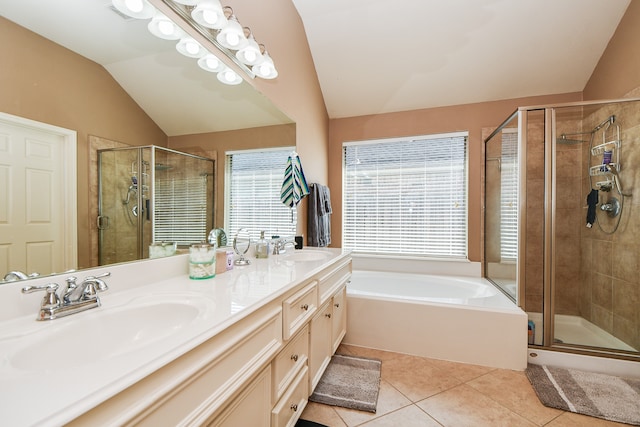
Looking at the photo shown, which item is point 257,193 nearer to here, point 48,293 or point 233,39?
point 233,39

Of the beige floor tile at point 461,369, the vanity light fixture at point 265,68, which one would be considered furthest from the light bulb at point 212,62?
the beige floor tile at point 461,369

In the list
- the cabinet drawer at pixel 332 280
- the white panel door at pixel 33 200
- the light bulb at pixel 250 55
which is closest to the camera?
the white panel door at pixel 33 200

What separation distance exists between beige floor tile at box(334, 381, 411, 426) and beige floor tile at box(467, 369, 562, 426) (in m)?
0.50

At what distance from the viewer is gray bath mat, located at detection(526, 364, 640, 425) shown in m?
1.53

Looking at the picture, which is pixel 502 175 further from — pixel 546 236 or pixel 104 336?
pixel 104 336

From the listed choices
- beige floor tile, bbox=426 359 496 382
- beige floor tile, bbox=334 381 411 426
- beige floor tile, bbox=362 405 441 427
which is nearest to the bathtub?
beige floor tile, bbox=426 359 496 382

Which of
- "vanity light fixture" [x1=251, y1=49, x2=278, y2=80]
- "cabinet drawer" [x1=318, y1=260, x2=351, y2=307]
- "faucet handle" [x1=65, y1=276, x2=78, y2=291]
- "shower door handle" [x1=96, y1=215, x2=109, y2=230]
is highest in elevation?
"vanity light fixture" [x1=251, y1=49, x2=278, y2=80]

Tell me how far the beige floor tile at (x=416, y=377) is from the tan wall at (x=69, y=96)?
1.78 metres

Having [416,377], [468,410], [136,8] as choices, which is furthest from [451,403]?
[136,8]

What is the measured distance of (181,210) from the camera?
1309mm

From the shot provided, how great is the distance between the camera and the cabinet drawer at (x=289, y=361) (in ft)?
3.58

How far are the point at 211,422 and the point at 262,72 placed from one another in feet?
5.87

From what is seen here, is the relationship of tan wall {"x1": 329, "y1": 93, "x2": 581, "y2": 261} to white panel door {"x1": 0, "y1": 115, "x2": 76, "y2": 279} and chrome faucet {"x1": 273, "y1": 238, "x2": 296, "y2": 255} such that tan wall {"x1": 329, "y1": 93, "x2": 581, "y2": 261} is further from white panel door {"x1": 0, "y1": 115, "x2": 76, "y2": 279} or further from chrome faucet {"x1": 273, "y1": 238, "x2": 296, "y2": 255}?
white panel door {"x1": 0, "y1": 115, "x2": 76, "y2": 279}

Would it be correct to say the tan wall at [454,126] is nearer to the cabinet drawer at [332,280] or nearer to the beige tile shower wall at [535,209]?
the beige tile shower wall at [535,209]
